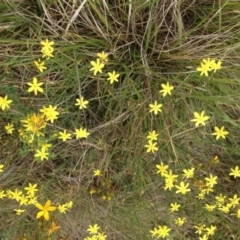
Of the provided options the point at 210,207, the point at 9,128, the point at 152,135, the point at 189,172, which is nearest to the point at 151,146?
the point at 152,135

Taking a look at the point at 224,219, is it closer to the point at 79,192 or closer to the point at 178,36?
the point at 79,192

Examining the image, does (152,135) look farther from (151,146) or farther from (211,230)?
(211,230)

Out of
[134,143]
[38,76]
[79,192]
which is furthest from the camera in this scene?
[79,192]

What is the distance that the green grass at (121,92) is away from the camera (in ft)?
4.75

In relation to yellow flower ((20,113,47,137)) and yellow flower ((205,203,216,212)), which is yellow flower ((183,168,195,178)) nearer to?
yellow flower ((205,203,216,212))

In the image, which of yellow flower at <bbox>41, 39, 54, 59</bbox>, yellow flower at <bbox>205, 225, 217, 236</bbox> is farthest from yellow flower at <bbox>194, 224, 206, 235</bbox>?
yellow flower at <bbox>41, 39, 54, 59</bbox>

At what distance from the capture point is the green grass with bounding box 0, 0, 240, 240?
145 centimetres

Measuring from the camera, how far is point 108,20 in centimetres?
150

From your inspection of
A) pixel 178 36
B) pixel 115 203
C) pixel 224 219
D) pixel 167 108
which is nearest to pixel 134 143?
pixel 167 108

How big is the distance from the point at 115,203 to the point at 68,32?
77 centimetres

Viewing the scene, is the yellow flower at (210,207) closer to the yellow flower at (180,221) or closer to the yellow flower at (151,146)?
the yellow flower at (180,221)

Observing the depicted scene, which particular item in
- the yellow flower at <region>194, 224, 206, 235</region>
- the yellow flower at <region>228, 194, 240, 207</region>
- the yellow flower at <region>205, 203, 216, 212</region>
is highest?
the yellow flower at <region>205, 203, 216, 212</region>

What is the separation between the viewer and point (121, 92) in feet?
4.80

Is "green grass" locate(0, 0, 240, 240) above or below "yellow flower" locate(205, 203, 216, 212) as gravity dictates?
above
